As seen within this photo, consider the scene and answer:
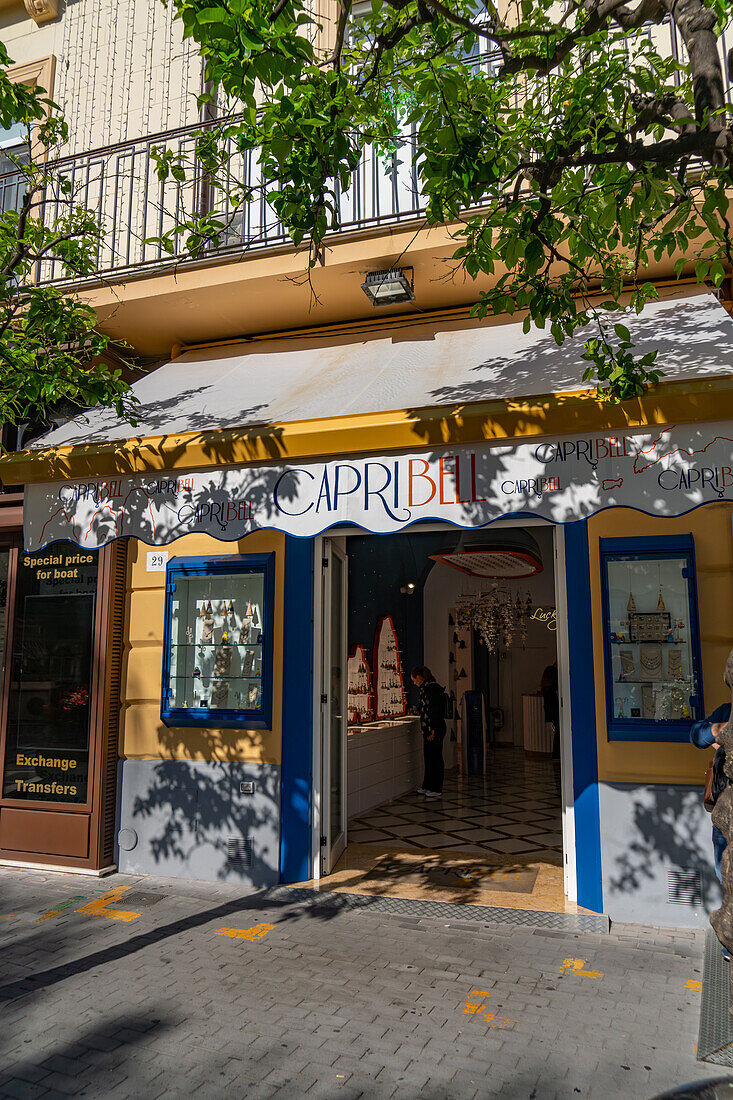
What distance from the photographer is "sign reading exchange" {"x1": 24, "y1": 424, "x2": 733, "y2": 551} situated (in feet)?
13.5

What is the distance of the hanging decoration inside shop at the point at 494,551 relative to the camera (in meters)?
10.9

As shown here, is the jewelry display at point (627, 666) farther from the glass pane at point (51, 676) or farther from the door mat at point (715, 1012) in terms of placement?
the glass pane at point (51, 676)

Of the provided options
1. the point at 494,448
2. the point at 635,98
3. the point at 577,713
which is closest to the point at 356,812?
the point at 577,713

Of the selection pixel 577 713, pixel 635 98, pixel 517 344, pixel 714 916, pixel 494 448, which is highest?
pixel 635 98

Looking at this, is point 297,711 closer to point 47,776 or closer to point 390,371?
point 47,776

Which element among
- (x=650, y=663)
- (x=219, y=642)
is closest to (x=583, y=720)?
(x=650, y=663)

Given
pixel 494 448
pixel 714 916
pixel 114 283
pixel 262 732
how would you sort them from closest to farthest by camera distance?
pixel 714 916
pixel 494 448
pixel 262 732
pixel 114 283

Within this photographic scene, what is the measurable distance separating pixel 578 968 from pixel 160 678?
394 cm

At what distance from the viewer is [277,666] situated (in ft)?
20.5

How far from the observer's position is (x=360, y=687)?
34.8ft

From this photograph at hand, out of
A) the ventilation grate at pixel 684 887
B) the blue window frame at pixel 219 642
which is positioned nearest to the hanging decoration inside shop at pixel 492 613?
the blue window frame at pixel 219 642

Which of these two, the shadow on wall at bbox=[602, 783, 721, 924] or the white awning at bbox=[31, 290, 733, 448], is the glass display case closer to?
the shadow on wall at bbox=[602, 783, 721, 924]

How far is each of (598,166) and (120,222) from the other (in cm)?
544

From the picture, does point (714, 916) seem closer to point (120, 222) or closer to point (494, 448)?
point (494, 448)
